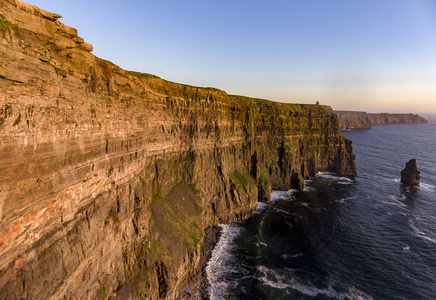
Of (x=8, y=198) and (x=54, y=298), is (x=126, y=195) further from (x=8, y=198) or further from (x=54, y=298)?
(x=8, y=198)

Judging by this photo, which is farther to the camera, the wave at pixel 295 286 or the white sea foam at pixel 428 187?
the white sea foam at pixel 428 187

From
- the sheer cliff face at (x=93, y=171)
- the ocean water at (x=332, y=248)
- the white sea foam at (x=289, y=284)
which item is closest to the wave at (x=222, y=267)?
the ocean water at (x=332, y=248)

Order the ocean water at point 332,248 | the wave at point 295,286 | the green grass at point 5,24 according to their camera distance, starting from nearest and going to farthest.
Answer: the green grass at point 5,24 < the wave at point 295,286 < the ocean water at point 332,248

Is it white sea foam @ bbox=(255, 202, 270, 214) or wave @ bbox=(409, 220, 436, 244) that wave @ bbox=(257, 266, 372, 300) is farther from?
wave @ bbox=(409, 220, 436, 244)

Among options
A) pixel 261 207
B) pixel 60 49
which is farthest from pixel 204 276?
pixel 60 49

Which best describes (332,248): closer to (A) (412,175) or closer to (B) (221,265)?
(B) (221,265)

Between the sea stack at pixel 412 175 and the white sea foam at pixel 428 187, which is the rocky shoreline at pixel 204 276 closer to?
the sea stack at pixel 412 175
